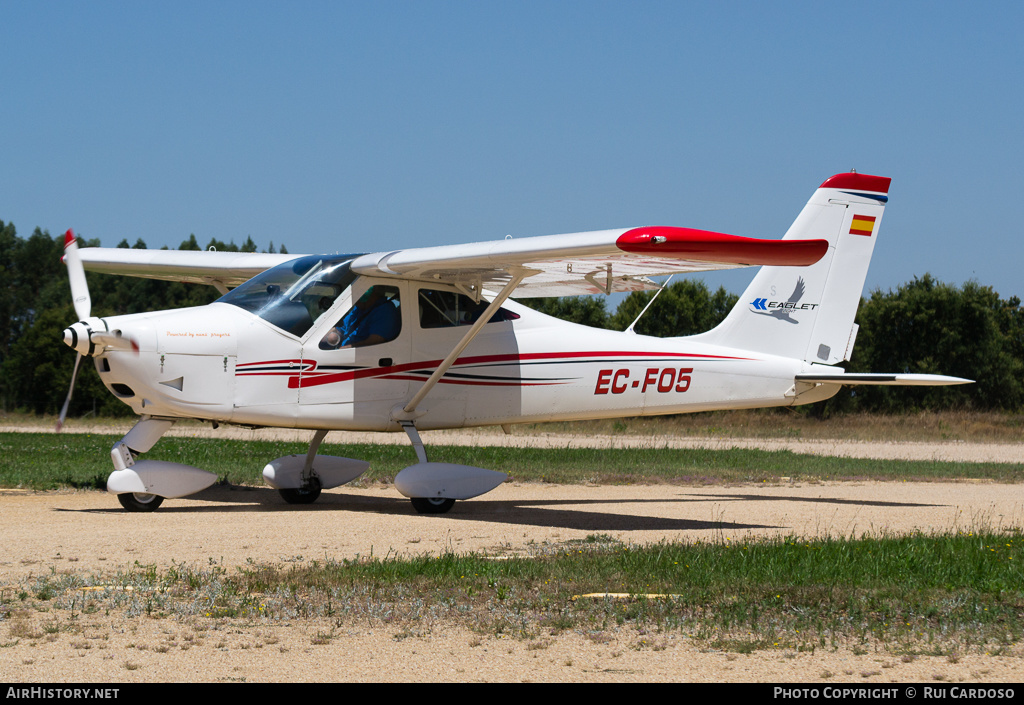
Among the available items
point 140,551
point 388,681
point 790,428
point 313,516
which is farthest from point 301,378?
point 790,428

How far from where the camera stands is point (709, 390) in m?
14.4

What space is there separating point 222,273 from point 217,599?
9657mm

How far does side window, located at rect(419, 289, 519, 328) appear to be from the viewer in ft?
42.1

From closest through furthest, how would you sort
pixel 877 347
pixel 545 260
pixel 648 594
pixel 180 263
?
1. pixel 648 594
2. pixel 545 260
3. pixel 180 263
4. pixel 877 347

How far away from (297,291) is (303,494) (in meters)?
2.91

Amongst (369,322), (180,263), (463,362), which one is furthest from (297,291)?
(180,263)

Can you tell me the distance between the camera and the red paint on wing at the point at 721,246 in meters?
9.39

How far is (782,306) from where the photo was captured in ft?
49.5

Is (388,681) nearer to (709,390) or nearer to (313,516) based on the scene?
(313,516)

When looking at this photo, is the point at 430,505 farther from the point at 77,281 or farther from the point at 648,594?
the point at 648,594

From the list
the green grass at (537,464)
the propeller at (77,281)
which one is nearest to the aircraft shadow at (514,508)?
the green grass at (537,464)

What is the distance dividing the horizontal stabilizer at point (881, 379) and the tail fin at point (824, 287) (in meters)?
0.49

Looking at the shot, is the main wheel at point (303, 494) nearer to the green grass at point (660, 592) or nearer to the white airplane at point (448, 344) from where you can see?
the white airplane at point (448, 344)

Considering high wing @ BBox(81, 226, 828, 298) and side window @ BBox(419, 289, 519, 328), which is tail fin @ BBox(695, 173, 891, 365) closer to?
high wing @ BBox(81, 226, 828, 298)
